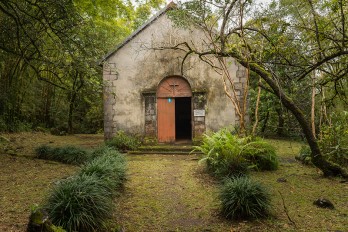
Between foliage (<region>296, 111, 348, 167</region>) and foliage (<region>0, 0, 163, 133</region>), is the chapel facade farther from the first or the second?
foliage (<region>296, 111, 348, 167</region>)

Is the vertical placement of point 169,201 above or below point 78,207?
below

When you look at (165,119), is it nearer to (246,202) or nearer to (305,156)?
(305,156)

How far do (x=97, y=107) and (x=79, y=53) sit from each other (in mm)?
13345

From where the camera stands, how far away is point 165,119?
1296 centimetres

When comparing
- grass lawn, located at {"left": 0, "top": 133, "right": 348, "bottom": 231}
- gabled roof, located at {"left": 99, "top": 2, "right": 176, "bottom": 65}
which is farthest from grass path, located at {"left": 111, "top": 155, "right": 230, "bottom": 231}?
gabled roof, located at {"left": 99, "top": 2, "right": 176, "bottom": 65}

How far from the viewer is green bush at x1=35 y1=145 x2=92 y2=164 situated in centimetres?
887

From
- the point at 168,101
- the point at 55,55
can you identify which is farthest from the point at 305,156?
the point at 55,55

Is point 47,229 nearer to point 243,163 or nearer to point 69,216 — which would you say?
point 69,216

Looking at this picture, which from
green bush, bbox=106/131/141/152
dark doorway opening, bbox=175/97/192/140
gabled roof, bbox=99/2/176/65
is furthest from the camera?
dark doorway opening, bbox=175/97/192/140

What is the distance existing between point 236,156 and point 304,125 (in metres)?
1.69

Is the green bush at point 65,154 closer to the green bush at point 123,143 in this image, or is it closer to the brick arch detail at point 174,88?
the green bush at point 123,143

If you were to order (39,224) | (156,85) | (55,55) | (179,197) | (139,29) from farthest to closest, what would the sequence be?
(156,85) → (139,29) → (55,55) → (179,197) → (39,224)

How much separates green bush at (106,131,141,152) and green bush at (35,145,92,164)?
2.73 meters

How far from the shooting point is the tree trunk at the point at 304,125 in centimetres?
620
